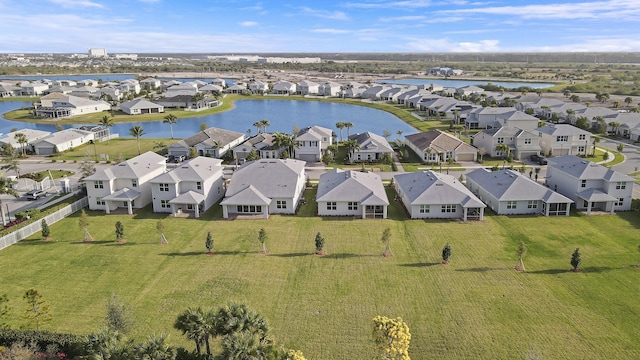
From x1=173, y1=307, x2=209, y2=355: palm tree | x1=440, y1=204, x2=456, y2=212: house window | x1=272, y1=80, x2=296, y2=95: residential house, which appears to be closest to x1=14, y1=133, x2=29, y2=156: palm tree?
x1=173, y1=307, x2=209, y2=355: palm tree

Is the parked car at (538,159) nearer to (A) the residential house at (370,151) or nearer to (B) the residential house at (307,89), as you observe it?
(A) the residential house at (370,151)

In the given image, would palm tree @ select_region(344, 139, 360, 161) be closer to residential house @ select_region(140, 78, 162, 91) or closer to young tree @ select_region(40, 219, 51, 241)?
young tree @ select_region(40, 219, 51, 241)

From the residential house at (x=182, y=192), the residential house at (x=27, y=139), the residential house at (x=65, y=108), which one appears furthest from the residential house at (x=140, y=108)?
the residential house at (x=182, y=192)

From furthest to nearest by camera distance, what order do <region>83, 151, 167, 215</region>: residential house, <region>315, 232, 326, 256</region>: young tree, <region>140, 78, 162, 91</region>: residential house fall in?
<region>140, 78, 162, 91</region>: residential house, <region>83, 151, 167, 215</region>: residential house, <region>315, 232, 326, 256</region>: young tree

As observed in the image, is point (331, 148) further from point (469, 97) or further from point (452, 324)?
point (469, 97)

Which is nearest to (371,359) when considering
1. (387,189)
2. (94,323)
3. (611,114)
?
(94,323)

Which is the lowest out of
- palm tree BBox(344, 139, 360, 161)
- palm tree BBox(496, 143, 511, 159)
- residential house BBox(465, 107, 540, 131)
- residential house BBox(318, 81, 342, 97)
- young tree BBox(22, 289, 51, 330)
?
young tree BBox(22, 289, 51, 330)
